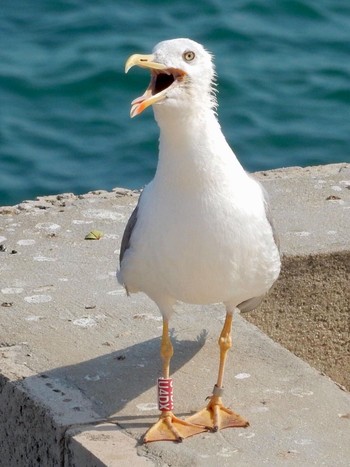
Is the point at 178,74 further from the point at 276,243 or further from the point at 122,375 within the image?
the point at 122,375

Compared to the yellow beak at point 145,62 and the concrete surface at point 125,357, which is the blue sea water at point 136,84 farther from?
the yellow beak at point 145,62

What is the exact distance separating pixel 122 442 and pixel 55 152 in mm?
6364

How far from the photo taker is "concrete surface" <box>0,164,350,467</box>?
454 cm

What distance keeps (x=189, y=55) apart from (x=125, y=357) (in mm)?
1320

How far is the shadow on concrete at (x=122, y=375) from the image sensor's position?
4.76 meters

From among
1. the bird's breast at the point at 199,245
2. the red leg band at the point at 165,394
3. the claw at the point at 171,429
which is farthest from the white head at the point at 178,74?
the claw at the point at 171,429

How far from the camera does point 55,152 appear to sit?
10.7 metres

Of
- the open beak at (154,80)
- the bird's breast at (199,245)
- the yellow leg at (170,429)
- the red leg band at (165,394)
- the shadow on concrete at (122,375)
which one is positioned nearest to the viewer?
the open beak at (154,80)

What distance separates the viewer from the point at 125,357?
5.11m

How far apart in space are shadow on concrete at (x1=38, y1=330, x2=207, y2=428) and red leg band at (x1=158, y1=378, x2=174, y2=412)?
94mm

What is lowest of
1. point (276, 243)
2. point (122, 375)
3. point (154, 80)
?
point (122, 375)

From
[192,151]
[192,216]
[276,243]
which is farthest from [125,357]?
[192,151]

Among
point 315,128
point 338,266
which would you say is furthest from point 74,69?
point 338,266

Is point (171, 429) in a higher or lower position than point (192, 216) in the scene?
lower
